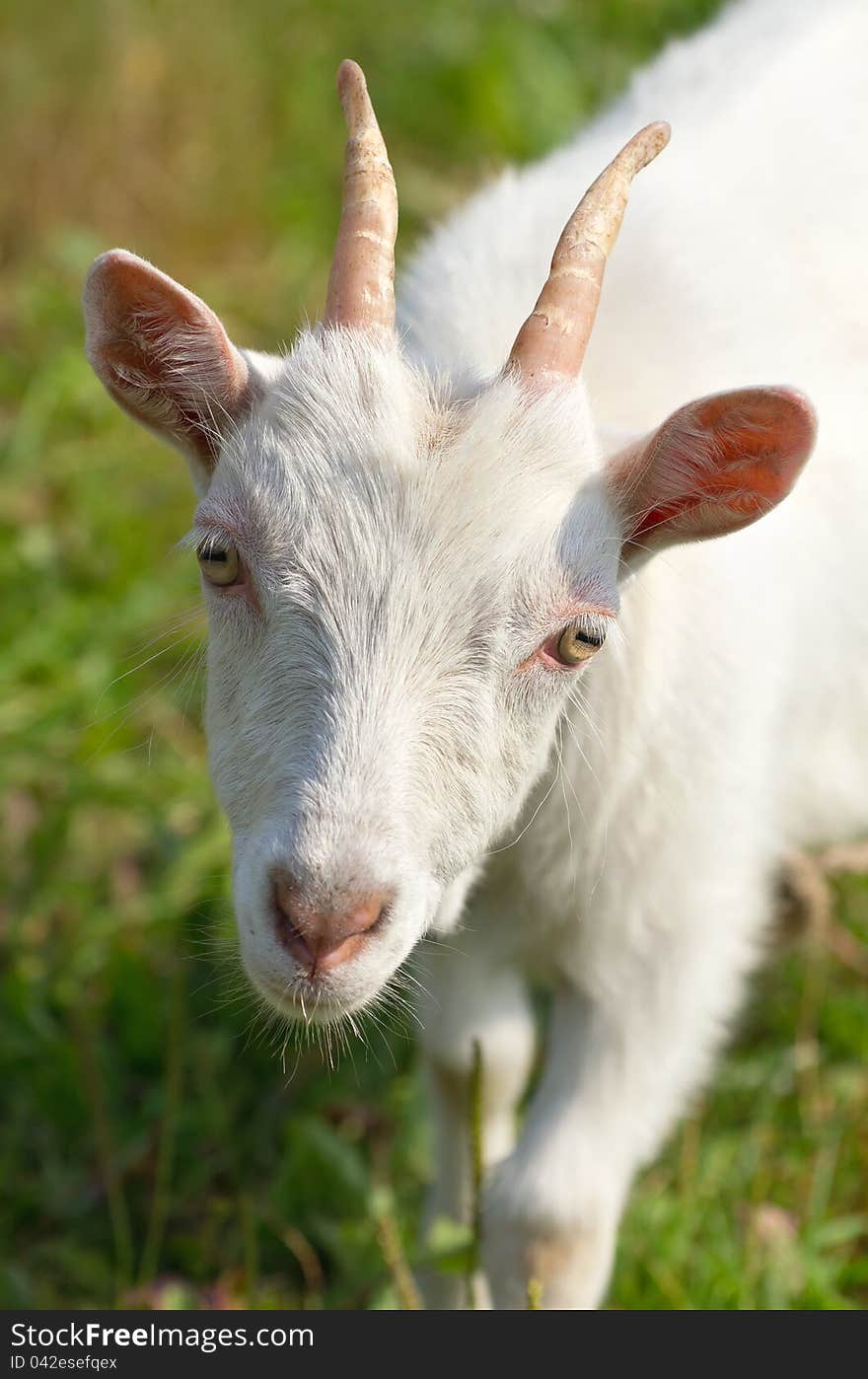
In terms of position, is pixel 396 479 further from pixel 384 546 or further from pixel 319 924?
pixel 319 924

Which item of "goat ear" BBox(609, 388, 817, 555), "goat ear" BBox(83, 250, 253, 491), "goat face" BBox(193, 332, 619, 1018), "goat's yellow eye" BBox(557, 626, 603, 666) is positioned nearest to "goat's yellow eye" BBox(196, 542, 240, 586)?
"goat face" BBox(193, 332, 619, 1018)

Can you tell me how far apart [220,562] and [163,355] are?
0.40m

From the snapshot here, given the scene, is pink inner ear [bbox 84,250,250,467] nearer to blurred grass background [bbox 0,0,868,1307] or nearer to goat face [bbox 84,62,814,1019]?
goat face [bbox 84,62,814,1019]

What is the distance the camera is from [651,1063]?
3.77 meters

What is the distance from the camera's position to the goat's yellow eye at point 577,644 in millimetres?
2773

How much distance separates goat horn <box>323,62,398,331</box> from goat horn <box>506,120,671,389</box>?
274 mm

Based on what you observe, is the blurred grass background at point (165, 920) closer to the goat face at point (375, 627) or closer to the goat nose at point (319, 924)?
the goat face at point (375, 627)

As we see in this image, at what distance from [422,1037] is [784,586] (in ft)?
4.97

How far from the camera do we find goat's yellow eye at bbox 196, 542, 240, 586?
2.78m

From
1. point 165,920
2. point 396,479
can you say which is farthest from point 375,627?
point 165,920

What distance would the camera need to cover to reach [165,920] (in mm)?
5039

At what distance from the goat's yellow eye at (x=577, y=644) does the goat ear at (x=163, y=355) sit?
73 cm

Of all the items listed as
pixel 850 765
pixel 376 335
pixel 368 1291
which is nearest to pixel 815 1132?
pixel 850 765
